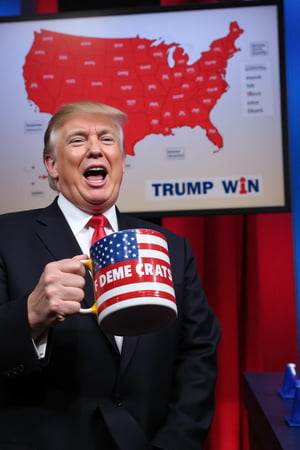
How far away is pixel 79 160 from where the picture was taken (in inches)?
46.2

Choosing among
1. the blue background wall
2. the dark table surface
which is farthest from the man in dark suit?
the blue background wall

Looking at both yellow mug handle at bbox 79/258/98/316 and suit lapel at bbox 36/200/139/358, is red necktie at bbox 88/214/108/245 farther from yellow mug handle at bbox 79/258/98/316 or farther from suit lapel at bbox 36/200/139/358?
yellow mug handle at bbox 79/258/98/316

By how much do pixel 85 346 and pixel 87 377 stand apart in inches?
2.2

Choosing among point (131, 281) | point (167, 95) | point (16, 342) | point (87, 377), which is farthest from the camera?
point (167, 95)

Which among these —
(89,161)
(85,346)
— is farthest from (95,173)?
(85,346)

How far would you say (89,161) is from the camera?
117cm

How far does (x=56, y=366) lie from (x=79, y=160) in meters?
0.41

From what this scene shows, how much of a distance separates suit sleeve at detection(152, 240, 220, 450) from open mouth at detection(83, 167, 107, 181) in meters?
0.22

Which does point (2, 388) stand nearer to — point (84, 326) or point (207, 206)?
point (84, 326)

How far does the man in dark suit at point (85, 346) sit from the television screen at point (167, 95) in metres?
0.74

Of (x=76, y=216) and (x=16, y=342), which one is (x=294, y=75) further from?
(x=16, y=342)

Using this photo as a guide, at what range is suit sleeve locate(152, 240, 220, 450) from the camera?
1.06 metres

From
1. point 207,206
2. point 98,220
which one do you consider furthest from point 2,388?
point 207,206

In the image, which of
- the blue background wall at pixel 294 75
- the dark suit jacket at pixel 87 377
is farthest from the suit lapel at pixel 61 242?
the blue background wall at pixel 294 75
